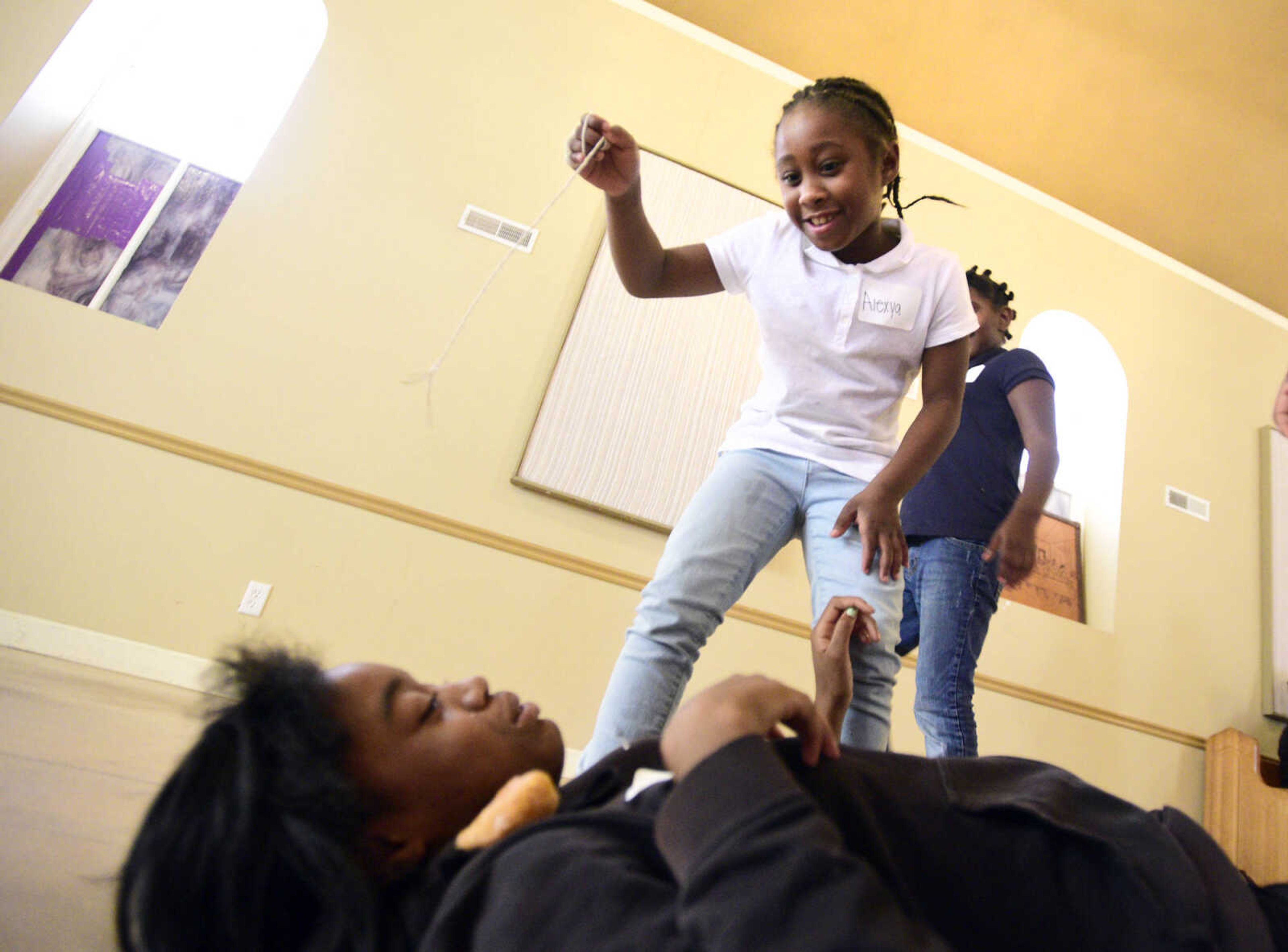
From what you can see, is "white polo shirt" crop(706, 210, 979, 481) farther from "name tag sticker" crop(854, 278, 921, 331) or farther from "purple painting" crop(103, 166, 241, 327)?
"purple painting" crop(103, 166, 241, 327)

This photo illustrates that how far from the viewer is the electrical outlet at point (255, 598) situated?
2.24 m

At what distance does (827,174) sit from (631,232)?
319mm

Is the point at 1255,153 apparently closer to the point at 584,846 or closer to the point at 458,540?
the point at 458,540

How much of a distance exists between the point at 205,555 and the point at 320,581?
0.33 metres

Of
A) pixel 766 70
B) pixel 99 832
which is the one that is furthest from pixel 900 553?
pixel 766 70

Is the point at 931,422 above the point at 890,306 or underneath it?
underneath

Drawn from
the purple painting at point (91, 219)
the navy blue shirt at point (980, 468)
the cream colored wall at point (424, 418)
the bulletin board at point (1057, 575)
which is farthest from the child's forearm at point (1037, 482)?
the purple painting at point (91, 219)

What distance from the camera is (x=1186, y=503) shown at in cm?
339

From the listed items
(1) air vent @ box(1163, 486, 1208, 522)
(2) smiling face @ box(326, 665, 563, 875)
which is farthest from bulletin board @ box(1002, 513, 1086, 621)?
(2) smiling face @ box(326, 665, 563, 875)

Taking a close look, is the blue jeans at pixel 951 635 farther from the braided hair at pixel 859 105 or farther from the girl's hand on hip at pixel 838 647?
the braided hair at pixel 859 105

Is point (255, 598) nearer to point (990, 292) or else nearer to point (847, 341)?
point (847, 341)

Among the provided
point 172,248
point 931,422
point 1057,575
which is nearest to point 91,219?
point 172,248

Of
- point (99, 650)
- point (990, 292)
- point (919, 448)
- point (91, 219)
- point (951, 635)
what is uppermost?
point (990, 292)

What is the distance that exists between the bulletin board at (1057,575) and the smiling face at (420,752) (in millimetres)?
2757
